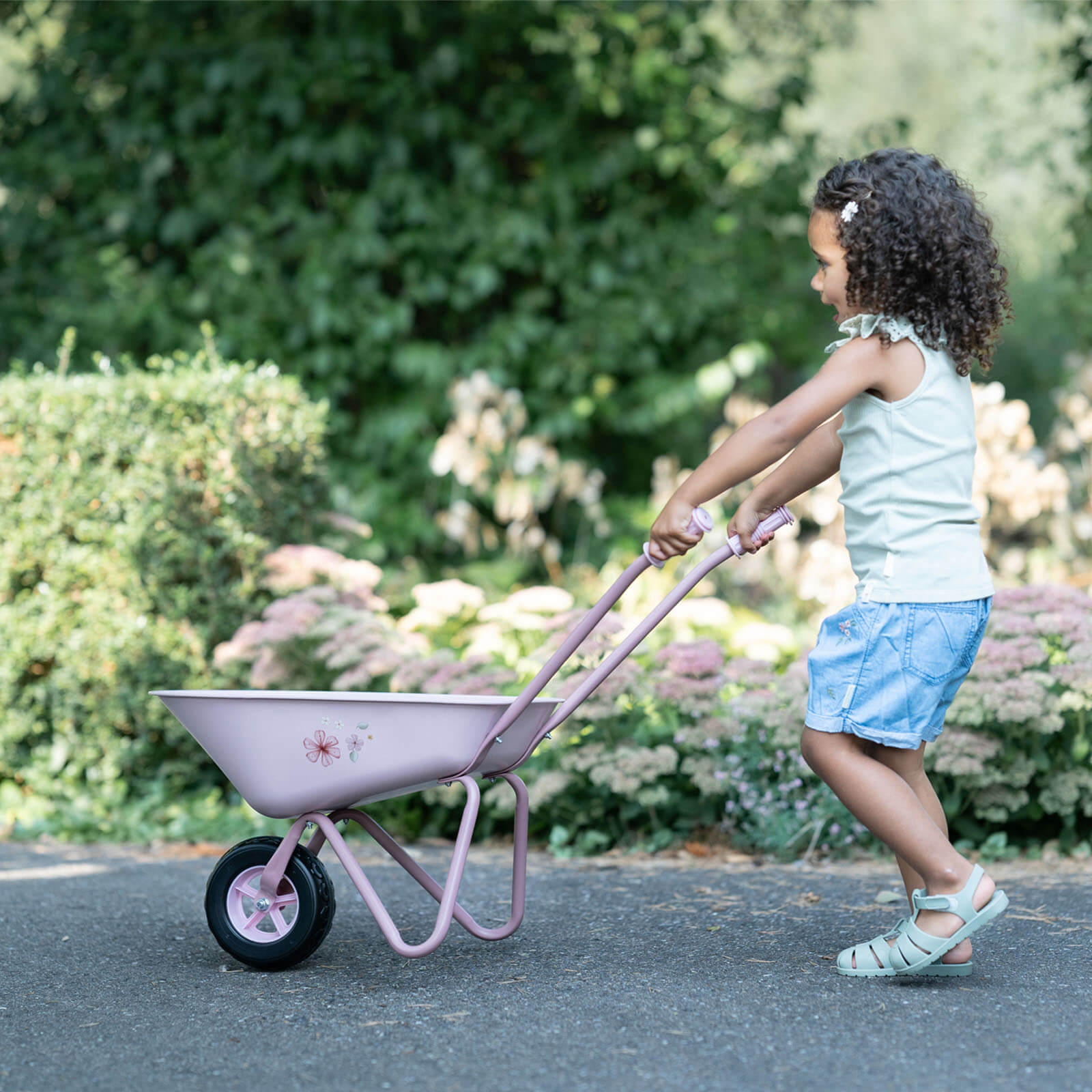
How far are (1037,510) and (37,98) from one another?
5.83 m

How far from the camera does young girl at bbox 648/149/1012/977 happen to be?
2.37m

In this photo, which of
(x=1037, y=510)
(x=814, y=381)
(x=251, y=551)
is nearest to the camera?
(x=814, y=381)

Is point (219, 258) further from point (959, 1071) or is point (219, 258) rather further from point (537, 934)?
point (959, 1071)

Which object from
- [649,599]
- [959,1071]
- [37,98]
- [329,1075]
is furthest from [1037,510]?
[37,98]

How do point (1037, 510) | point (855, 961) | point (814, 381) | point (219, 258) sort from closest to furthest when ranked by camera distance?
point (814, 381) → point (855, 961) → point (1037, 510) → point (219, 258)

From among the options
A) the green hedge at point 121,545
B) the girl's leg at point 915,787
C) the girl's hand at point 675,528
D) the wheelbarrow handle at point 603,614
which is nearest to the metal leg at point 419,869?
the wheelbarrow handle at point 603,614

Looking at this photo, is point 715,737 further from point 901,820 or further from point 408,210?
point 408,210

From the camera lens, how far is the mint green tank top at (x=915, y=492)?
2377 mm

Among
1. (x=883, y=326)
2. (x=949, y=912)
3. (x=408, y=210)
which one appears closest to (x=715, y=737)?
(x=949, y=912)

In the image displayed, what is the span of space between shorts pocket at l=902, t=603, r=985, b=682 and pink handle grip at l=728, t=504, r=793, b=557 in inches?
11.5

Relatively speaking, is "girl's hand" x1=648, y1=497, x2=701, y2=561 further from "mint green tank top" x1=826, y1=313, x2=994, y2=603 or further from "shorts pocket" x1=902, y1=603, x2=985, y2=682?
"shorts pocket" x1=902, y1=603, x2=985, y2=682

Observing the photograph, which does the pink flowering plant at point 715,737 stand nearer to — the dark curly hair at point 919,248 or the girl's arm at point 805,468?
the girl's arm at point 805,468

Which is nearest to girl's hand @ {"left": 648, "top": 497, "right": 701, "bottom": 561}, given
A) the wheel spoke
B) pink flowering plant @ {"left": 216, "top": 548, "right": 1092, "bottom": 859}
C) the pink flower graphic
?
the pink flower graphic

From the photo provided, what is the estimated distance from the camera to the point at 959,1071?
2.00m
